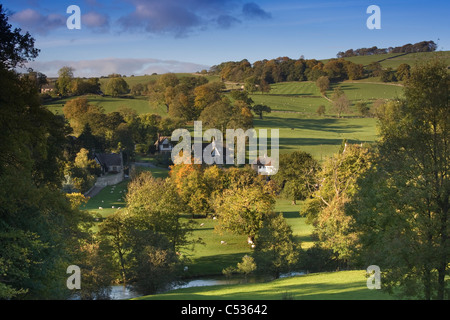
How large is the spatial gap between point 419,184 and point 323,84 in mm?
123886

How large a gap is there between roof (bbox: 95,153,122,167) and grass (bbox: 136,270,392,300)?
51.0 meters

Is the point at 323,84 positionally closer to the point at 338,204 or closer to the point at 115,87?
the point at 115,87

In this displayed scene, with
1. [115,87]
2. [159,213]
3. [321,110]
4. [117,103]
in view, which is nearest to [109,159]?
[159,213]

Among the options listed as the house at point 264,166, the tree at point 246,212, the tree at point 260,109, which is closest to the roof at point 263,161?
the house at point 264,166

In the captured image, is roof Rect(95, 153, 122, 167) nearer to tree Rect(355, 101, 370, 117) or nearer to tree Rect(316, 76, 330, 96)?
tree Rect(355, 101, 370, 117)

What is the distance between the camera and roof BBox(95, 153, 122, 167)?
73938 millimetres

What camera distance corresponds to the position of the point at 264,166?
241ft

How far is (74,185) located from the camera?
187 ft

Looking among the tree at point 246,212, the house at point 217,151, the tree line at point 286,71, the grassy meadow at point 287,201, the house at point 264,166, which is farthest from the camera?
the tree line at point 286,71

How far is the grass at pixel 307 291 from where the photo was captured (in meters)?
18.7

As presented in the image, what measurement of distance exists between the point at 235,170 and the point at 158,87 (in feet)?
247

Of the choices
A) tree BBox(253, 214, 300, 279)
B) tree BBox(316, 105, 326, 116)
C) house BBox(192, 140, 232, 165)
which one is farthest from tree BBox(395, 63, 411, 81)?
house BBox(192, 140, 232, 165)

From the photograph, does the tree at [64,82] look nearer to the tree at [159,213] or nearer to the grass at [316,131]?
the grass at [316,131]

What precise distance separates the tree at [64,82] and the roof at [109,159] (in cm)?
4857
